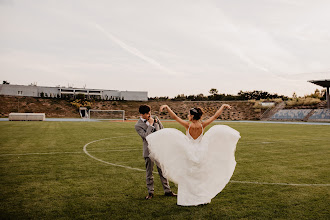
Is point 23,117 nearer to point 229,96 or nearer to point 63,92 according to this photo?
point 63,92

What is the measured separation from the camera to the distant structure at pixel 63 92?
81438 millimetres

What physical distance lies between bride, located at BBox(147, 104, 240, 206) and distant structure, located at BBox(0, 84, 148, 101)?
84993 mm

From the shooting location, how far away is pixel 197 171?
545cm

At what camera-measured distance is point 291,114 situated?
193 ft

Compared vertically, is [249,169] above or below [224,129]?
below

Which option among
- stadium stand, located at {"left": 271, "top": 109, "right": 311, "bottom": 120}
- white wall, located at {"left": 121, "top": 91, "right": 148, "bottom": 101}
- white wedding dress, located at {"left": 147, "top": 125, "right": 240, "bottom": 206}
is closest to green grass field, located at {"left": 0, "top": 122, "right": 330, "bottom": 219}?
white wedding dress, located at {"left": 147, "top": 125, "right": 240, "bottom": 206}

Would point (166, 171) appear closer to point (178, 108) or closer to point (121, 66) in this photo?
point (121, 66)

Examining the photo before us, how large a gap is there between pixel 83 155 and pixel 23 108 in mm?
66525

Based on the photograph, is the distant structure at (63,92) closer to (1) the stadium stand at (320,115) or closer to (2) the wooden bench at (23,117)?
(2) the wooden bench at (23,117)

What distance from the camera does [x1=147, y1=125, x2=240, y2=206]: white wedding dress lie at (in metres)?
5.45

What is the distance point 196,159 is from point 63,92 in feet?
319

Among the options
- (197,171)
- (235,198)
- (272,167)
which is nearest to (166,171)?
(197,171)

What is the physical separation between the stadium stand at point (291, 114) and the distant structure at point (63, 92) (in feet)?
176

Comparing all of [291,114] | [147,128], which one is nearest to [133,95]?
[291,114]
